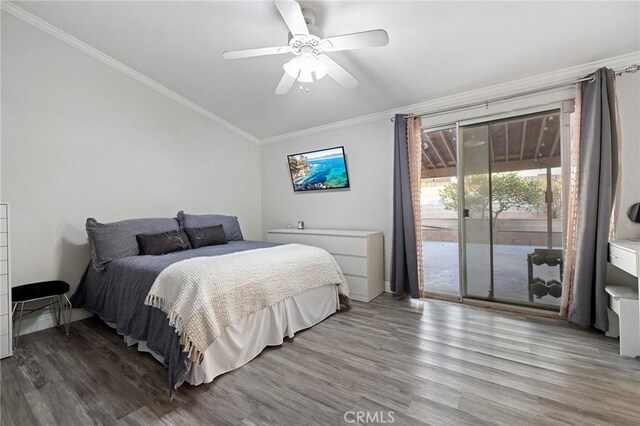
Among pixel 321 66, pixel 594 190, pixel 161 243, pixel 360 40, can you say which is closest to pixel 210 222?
pixel 161 243

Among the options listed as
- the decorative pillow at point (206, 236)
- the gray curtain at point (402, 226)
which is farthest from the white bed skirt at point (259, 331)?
the decorative pillow at point (206, 236)

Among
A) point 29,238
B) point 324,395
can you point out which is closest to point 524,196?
point 324,395

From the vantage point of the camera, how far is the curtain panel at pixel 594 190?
228 centimetres

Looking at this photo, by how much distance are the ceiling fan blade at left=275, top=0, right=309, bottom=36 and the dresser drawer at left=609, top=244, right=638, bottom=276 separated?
266cm

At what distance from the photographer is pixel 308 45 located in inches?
77.0

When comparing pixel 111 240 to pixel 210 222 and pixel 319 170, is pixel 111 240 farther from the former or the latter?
pixel 319 170

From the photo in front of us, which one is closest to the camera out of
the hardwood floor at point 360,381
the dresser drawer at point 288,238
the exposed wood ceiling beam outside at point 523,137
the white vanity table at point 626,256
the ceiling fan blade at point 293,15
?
the hardwood floor at point 360,381

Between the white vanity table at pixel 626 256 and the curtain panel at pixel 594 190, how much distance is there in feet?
0.23

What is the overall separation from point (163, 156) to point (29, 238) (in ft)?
5.02

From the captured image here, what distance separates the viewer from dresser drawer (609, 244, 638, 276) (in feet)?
6.10

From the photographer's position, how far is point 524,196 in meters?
2.90

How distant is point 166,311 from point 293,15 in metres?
2.04

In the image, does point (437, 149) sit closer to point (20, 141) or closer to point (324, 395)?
point (324, 395)

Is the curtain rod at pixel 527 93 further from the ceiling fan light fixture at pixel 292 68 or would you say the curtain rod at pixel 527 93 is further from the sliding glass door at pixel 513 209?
the ceiling fan light fixture at pixel 292 68
